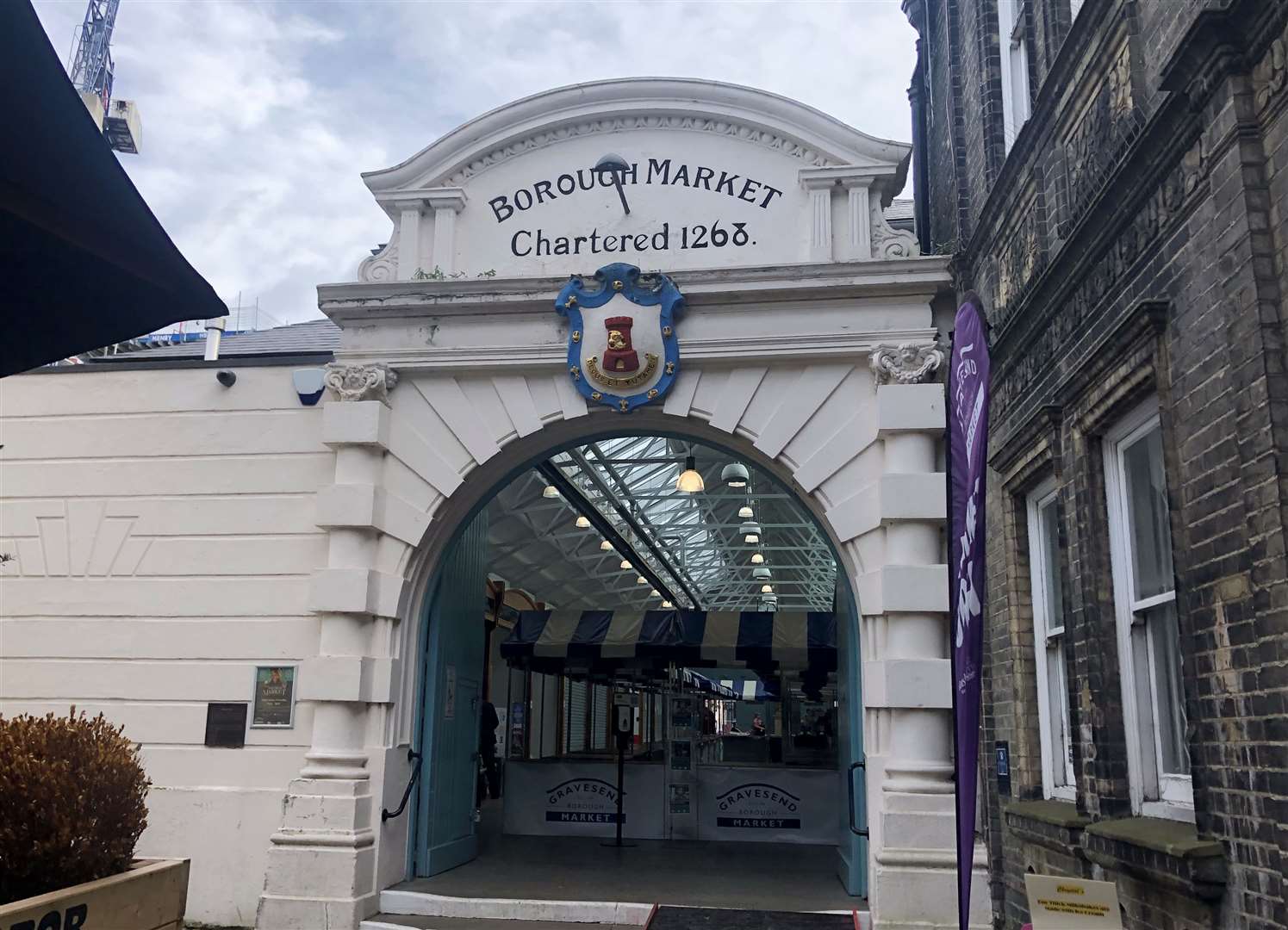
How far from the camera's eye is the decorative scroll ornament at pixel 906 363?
905cm

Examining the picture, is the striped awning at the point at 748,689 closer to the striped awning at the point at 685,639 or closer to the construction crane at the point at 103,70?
the striped awning at the point at 685,639

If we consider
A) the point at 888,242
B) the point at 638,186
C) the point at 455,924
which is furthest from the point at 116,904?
the point at 888,242

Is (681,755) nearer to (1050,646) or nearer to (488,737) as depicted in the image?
(488,737)

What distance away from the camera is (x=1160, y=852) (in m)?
5.48

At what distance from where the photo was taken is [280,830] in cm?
903

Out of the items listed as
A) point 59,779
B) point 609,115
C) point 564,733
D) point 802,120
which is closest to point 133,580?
point 59,779

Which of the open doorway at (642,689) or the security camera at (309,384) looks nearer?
the security camera at (309,384)

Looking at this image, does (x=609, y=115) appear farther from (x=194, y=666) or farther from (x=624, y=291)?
(x=194, y=666)

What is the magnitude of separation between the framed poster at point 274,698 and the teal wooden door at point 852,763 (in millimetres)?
Result: 4685

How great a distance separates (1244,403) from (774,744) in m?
15.6

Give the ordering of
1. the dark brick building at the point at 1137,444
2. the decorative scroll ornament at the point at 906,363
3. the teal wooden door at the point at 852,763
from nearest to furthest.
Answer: the dark brick building at the point at 1137,444
the decorative scroll ornament at the point at 906,363
the teal wooden door at the point at 852,763

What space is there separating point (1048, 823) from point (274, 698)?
6.14m

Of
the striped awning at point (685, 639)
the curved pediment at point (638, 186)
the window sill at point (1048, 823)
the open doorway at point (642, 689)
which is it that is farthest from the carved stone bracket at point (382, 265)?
the striped awning at point (685, 639)

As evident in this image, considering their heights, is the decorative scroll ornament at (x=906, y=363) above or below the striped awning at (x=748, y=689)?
above
